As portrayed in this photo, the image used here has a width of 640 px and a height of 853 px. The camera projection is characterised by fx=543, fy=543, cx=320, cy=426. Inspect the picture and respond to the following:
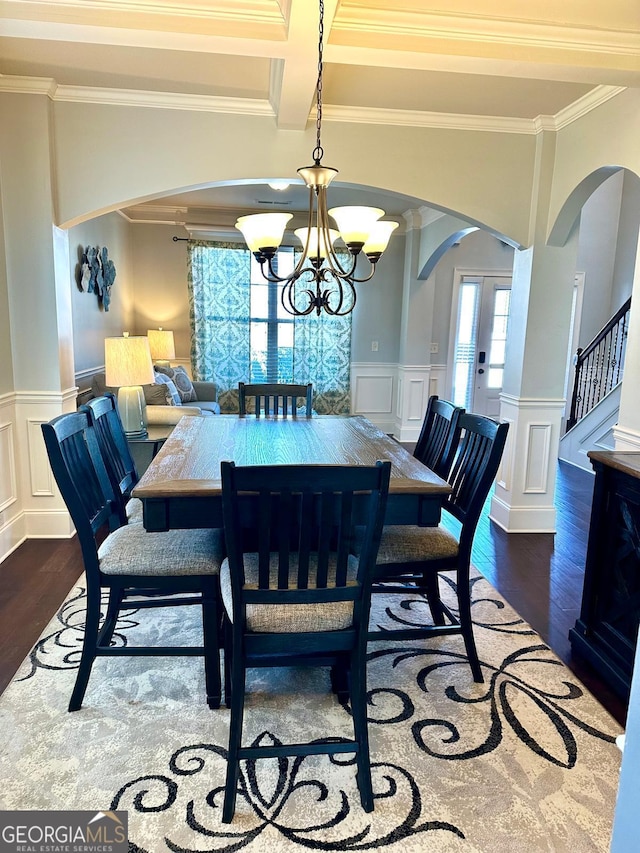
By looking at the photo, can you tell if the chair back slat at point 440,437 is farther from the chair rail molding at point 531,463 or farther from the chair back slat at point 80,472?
the chair back slat at point 80,472

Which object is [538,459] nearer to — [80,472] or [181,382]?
[80,472]

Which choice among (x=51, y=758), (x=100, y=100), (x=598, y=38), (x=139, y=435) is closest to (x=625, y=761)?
(x=51, y=758)

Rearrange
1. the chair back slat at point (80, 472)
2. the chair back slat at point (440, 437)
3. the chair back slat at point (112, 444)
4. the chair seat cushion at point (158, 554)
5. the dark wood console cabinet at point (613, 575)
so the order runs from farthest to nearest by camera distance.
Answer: the chair back slat at point (440, 437)
the chair back slat at point (112, 444)
the dark wood console cabinet at point (613, 575)
the chair seat cushion at point (158, 554)
the chair back slat at point (80, 472)

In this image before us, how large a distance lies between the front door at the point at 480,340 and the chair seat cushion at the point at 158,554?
5543 mm

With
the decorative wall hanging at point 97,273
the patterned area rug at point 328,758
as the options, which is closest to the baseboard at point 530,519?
the patterned area rug at point 328,758

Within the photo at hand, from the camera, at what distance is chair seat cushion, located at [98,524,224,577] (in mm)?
1881

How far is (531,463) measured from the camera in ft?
12.1

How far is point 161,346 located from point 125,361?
2942mm

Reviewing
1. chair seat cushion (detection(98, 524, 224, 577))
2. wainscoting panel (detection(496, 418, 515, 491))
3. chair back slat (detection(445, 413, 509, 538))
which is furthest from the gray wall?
wainscoting panel (detection(496, 418, 515, 491))

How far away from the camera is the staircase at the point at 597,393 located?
545 cm

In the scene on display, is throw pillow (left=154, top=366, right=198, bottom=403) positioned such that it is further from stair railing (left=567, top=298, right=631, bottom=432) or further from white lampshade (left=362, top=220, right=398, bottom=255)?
stair railing (left=567, top=298, right=631, bottom=432)

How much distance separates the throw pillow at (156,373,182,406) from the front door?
3667mm

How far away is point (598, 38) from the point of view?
2393 millimetres

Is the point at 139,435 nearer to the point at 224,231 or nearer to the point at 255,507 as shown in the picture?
the point at 255,507
